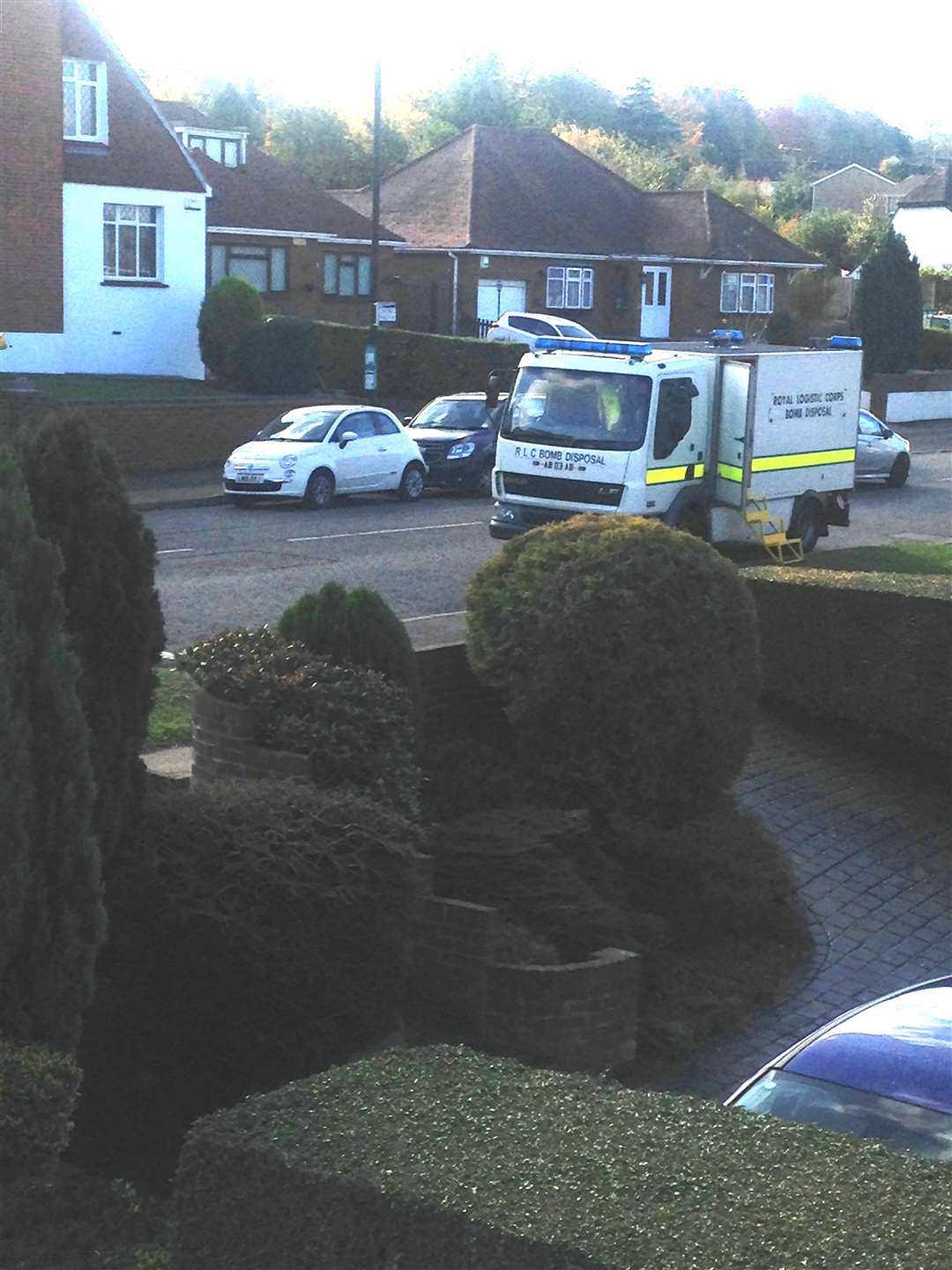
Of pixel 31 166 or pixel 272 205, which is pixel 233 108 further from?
pixel 31 166

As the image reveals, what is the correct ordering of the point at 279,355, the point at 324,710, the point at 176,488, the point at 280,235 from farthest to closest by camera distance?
the point at 280,235 → the point at 279,355 → the point at 176,488 → the point at 324,710

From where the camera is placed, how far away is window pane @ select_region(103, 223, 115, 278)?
36.7 metres

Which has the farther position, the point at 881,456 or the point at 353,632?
the point at 881,456

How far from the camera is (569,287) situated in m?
55.2

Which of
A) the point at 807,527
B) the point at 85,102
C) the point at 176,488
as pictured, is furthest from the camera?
the point at 85,102

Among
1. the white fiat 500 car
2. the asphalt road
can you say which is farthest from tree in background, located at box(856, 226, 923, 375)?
the white fiat 500 car

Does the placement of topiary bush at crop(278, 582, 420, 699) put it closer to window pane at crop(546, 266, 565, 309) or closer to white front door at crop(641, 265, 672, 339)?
window pane at crop(546, 266, 565, 309)

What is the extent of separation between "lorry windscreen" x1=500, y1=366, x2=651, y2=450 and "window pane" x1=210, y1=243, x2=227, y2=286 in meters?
26.1

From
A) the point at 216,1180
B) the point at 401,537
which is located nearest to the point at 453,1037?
the point at 216,1180

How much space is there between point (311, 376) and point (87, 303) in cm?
503

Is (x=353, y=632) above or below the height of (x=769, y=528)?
above

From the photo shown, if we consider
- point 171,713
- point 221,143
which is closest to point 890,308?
point 221,143

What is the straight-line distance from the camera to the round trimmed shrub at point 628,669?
Answer: 9.86 metres

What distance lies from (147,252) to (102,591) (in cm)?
3272
